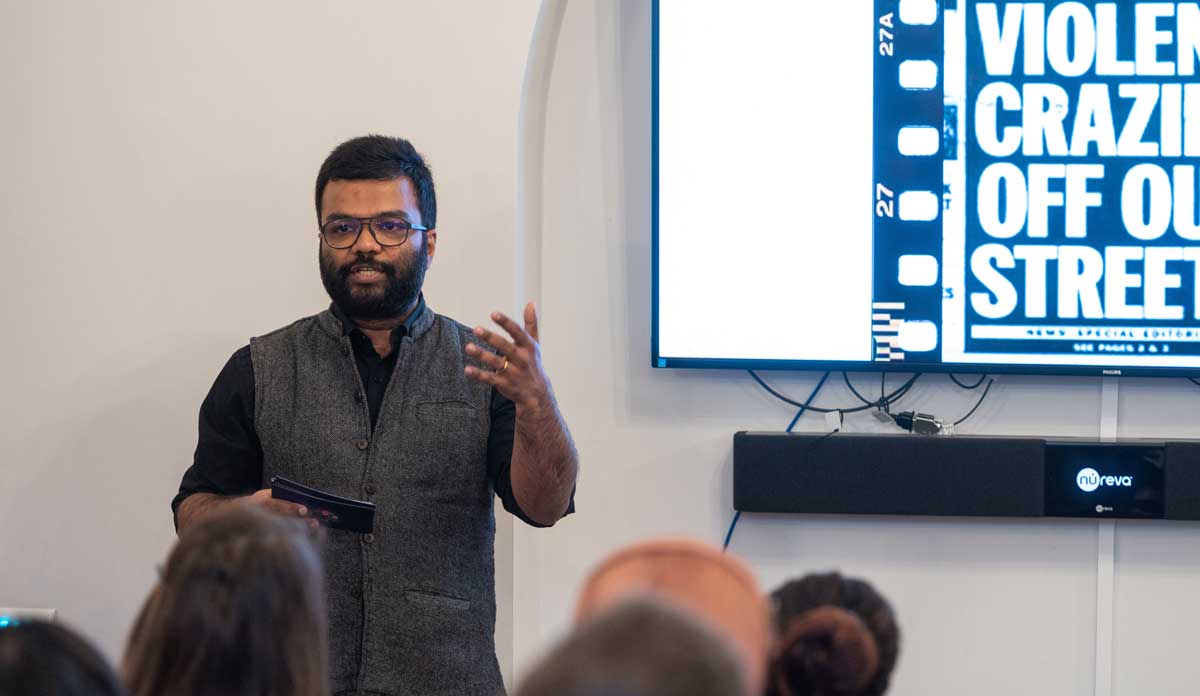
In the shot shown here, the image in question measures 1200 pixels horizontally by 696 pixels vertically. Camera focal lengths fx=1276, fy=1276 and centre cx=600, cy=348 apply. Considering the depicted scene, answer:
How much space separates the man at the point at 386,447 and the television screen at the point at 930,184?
0.76m

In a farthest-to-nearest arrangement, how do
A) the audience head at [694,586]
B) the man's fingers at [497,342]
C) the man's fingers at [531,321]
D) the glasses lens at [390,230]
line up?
the glasses lens at [390,230]
the man's fingers at [531,321]
the man's fingers at [497,342]
the audience head at [694,586]

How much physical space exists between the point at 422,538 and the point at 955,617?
1.39 meters

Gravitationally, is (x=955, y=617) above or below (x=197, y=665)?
below

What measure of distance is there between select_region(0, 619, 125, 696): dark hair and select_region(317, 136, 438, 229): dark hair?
1471mm

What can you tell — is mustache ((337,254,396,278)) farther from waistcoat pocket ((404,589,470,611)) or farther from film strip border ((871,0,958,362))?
film strip border ((871,0,958,362))

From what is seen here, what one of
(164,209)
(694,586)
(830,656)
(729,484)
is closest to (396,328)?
(164,209)

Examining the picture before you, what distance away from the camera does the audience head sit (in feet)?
2.84

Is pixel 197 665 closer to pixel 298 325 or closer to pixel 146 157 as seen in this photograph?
pixel 298 325

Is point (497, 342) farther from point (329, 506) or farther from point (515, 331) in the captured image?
point (329, 506)

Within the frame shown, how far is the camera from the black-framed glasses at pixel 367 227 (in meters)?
2.30

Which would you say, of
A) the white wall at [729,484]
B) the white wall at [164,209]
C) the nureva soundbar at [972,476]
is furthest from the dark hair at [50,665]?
the nureva soundbar at [972,476]

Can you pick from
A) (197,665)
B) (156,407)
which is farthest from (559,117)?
(197,665)

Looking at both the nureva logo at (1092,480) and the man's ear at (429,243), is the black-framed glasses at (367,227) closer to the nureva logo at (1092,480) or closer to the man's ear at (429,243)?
the man's ear at (429,243)

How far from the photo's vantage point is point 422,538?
2236mm
